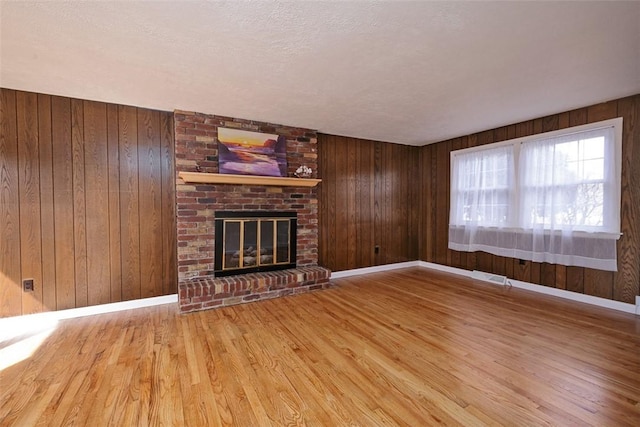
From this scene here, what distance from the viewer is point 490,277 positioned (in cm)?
427

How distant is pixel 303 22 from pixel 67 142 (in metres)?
2.90

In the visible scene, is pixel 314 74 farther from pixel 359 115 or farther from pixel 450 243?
pixel 450 243

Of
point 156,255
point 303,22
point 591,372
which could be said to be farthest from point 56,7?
point 591,372

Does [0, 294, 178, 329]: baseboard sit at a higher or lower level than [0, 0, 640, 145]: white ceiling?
lower

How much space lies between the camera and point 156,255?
3367 millimetres

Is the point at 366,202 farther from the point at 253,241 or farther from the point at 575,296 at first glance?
the point at 575,296

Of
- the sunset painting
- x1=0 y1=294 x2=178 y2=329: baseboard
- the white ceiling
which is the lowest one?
x1=0 y1=294 x2=178 y2=329: baseboard

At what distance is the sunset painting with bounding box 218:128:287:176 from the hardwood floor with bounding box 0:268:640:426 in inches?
69.7

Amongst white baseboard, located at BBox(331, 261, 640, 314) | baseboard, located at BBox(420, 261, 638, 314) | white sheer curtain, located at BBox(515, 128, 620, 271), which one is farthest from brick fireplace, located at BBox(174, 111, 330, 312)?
white sheer curtain, located at BBox(515, 128, 620, 271)

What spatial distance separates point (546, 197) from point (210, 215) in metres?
4.37

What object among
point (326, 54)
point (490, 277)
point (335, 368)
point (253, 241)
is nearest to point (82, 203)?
point (253, 241)

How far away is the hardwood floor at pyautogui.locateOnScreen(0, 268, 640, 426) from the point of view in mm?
1568

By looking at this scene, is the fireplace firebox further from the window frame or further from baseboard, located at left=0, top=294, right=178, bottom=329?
the window frame

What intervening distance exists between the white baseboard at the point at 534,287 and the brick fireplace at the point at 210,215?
3.81 feet
